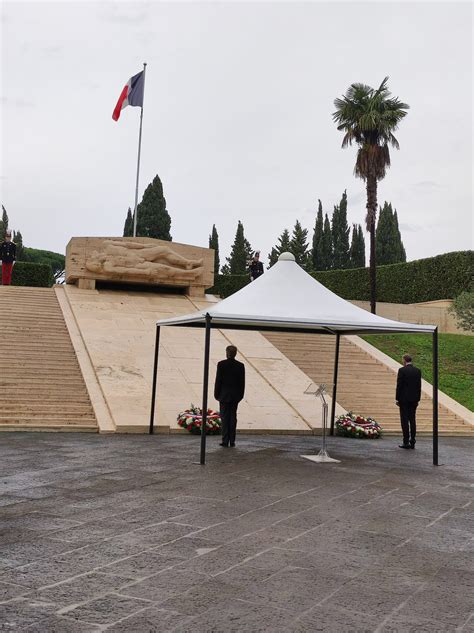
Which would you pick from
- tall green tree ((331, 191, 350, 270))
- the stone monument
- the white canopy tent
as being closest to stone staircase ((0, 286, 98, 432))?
the white canopy tent

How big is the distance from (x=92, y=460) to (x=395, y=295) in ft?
92.1

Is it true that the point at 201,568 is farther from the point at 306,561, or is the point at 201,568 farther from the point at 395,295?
the point at 395,295

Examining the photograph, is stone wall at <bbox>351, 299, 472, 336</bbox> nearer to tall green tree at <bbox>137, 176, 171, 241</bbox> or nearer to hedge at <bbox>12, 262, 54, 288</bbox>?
hedge at <bbox>12, 262, 54, 288</bbox>

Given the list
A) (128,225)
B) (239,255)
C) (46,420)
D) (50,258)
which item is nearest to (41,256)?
(50,258)

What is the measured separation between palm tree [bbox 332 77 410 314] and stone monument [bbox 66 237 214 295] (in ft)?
28.2

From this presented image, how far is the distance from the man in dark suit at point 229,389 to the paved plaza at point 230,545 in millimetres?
1560

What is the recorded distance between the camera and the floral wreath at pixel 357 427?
1366 cm

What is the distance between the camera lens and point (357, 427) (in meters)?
13.7

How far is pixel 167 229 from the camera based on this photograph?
5419 centimetres

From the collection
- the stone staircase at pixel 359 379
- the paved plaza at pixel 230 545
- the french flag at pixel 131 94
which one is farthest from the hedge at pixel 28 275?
the paved plaza at pixel 230 545

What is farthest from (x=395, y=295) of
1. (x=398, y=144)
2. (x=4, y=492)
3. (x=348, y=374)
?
(x=4, y=492)

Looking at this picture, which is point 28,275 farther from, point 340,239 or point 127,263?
point 340,239

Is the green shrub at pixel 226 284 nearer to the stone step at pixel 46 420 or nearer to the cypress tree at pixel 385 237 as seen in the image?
the cypress tree at pixel 385 237

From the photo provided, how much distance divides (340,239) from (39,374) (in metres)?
46.9
